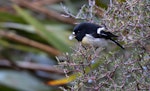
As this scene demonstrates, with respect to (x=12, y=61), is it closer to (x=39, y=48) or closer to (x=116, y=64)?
(x=39, y=48)

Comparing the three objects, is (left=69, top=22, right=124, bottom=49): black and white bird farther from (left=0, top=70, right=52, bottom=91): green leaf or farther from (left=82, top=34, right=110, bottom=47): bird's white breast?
(left=0, top=70, right=52, bottom=91): green leaf

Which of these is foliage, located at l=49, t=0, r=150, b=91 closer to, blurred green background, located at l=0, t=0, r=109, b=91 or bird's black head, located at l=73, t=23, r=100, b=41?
bird's black head, located at l=73, t=23, r=100, b=41

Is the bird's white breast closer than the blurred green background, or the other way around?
the bird's white breast

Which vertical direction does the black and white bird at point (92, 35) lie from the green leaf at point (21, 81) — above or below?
below

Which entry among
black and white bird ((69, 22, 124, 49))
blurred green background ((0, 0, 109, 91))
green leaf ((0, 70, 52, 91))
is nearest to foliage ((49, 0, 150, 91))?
black and white bird ((69, 22, 124, 49))

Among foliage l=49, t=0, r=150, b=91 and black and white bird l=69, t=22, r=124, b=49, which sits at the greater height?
black and white bird l=69, t=22, r=124, b=49

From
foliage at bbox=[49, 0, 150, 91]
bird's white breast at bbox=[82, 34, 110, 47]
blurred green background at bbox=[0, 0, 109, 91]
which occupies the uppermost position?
blurred green background at bbox=[0, 0, 109, 91]

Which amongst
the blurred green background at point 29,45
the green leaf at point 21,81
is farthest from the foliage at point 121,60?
the green leaf at point 21,81

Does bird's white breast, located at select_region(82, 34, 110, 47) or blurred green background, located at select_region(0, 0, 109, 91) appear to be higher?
blurred green background, located at select_region(0, 0, 109, 91)

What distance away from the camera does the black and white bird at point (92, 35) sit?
47.4 inches

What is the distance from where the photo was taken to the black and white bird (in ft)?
3.95

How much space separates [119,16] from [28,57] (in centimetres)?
285

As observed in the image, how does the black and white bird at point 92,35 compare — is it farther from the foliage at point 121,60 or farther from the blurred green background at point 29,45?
the blurred green background at point 29,45

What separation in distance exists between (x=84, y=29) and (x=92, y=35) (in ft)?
0.10
